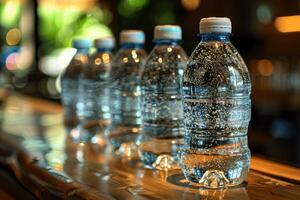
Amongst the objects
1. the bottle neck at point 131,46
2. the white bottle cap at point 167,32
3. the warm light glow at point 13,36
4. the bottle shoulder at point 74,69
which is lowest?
the bottle shoulder at point 74,69

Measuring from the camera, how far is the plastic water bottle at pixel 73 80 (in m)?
1.63

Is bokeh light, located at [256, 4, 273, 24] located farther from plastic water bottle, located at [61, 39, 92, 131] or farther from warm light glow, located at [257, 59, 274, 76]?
plastic water bottle, located at [61, 39, 92, 131]

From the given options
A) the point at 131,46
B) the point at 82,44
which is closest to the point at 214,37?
the point at 131,46

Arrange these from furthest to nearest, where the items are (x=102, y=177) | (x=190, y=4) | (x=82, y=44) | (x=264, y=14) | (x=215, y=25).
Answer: (x=190, y=4)
(x=264, y=14)
(x=82, y=44)
(x=102, y=177)
(x=215, y=25)

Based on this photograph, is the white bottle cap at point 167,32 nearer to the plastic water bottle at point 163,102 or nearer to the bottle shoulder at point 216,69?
the plastic water bottle at point 163,102

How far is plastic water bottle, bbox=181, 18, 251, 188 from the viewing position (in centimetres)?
97

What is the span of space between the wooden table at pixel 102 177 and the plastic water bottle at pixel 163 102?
59mm

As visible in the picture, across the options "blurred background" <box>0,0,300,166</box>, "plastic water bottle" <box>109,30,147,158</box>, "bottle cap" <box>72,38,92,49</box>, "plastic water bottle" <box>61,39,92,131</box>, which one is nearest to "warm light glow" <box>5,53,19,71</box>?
"blurred background" <box>0,0,300,166</box>

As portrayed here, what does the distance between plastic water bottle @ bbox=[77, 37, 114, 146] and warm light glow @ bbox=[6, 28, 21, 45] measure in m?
4.34

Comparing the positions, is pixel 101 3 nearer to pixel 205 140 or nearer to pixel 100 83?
pixel 100 83

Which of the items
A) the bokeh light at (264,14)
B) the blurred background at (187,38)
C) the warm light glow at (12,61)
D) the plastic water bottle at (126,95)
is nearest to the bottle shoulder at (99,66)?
the plastic water bottle at (126,95)

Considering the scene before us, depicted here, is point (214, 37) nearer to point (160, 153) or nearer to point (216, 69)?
point (216, 69)

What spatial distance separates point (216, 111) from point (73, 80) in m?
0.82

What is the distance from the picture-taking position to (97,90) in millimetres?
1557
